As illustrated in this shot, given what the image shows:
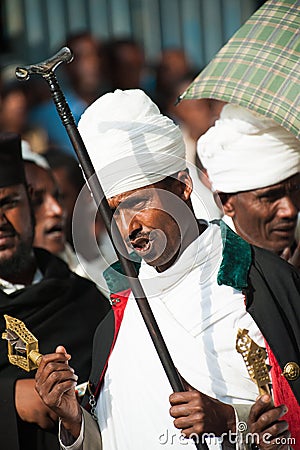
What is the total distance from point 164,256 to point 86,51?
5.11m

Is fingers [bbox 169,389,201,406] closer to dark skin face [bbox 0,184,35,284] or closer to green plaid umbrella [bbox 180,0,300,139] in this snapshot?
green plaid umbrella [bbox 180,0,300,139]

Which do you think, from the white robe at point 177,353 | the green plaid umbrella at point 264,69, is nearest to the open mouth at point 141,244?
the white robe at point 177,353

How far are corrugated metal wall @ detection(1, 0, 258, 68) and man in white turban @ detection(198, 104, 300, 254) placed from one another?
4093 mm

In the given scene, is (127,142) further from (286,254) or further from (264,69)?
(286,254)

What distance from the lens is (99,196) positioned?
14.1ft

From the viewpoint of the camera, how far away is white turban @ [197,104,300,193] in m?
6.10

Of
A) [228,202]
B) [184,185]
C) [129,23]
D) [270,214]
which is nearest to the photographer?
[184,185]

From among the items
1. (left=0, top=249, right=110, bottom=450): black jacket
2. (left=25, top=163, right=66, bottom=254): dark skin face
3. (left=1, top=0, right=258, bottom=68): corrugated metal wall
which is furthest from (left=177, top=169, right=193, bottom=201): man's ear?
(left=1, top=0, right=258, bottom=68): corrugated metal wall

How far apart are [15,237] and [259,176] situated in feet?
3.96

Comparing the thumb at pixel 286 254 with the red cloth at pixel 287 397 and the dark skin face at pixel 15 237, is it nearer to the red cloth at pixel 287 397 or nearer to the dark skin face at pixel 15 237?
the dark skin face at pixel 15 237

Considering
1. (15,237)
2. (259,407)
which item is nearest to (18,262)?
(15,237)

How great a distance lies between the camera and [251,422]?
4.19 m

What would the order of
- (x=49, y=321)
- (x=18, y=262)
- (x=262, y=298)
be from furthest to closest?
(x=18, y=262) → (x=49, y=321) → (x=262, y=298)

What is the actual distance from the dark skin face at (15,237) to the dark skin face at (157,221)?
1410mm
